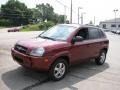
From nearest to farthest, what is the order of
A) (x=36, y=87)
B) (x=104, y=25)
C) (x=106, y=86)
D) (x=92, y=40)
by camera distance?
1. (x=36, y=87)
2. (x=106, y=86)
3. (x=92, y=40)
4. (x=104, y=25)

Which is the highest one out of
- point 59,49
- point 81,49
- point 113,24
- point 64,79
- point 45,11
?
point 45,11

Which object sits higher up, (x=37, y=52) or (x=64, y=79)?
(x=37, y=52)

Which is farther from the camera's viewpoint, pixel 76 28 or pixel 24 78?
pixel 76 28

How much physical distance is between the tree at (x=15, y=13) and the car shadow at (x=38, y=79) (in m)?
89.8

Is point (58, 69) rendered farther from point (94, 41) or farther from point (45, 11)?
point (45, 11)

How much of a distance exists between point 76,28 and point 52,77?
206cm

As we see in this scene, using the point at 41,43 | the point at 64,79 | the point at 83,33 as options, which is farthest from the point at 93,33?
the point at 41,43

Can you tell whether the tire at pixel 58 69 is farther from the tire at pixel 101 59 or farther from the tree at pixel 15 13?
the tree at pixel 15 13

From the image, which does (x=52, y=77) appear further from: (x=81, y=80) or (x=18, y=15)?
(x=18, y=15)

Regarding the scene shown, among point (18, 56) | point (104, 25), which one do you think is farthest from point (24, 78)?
point (104, 25)

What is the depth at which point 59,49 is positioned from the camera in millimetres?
6418

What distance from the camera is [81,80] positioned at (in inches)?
265

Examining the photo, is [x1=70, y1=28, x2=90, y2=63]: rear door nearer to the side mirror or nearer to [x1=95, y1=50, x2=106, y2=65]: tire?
the side mirror

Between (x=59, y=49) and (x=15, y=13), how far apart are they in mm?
92098
